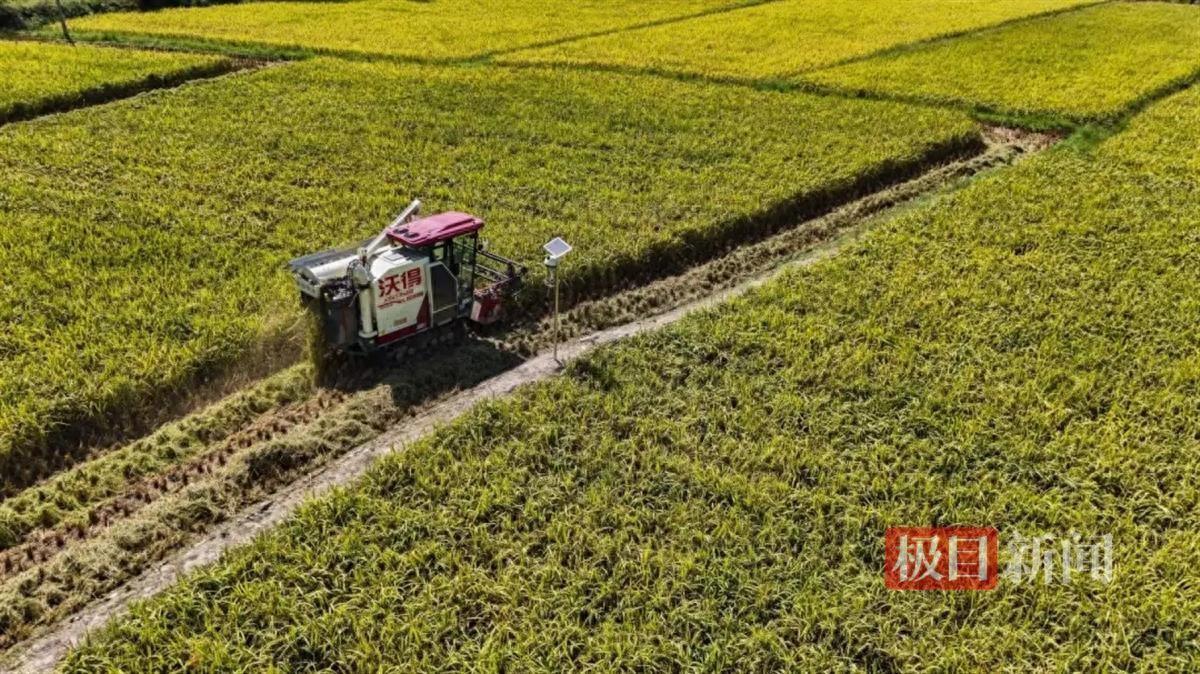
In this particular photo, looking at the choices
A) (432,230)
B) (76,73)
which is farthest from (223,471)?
(76,73)

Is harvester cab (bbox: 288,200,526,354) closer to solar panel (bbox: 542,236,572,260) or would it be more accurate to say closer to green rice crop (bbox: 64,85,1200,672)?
solar panel (bbox: 542,236,572,260)

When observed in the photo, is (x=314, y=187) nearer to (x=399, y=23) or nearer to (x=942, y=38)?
(x=399, y=23)

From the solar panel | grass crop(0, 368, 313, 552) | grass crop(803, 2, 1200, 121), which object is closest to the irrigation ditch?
grass crop(0, 368, 313, 552)

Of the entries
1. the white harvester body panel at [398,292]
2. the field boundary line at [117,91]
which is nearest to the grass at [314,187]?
the field boundary line at [117,91]

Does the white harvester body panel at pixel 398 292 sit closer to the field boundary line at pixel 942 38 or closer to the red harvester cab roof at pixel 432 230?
the red harvester cab roof at pixel 432 230

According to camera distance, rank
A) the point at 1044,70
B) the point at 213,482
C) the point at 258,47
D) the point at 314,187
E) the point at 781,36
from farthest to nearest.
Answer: the point at 781,36 → the point at 258,47 → the point at 1044,70 → the point at 314,187 → the point at 213,482

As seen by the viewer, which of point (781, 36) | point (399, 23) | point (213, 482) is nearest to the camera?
point (213, 482)

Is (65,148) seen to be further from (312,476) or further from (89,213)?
(312,476)
